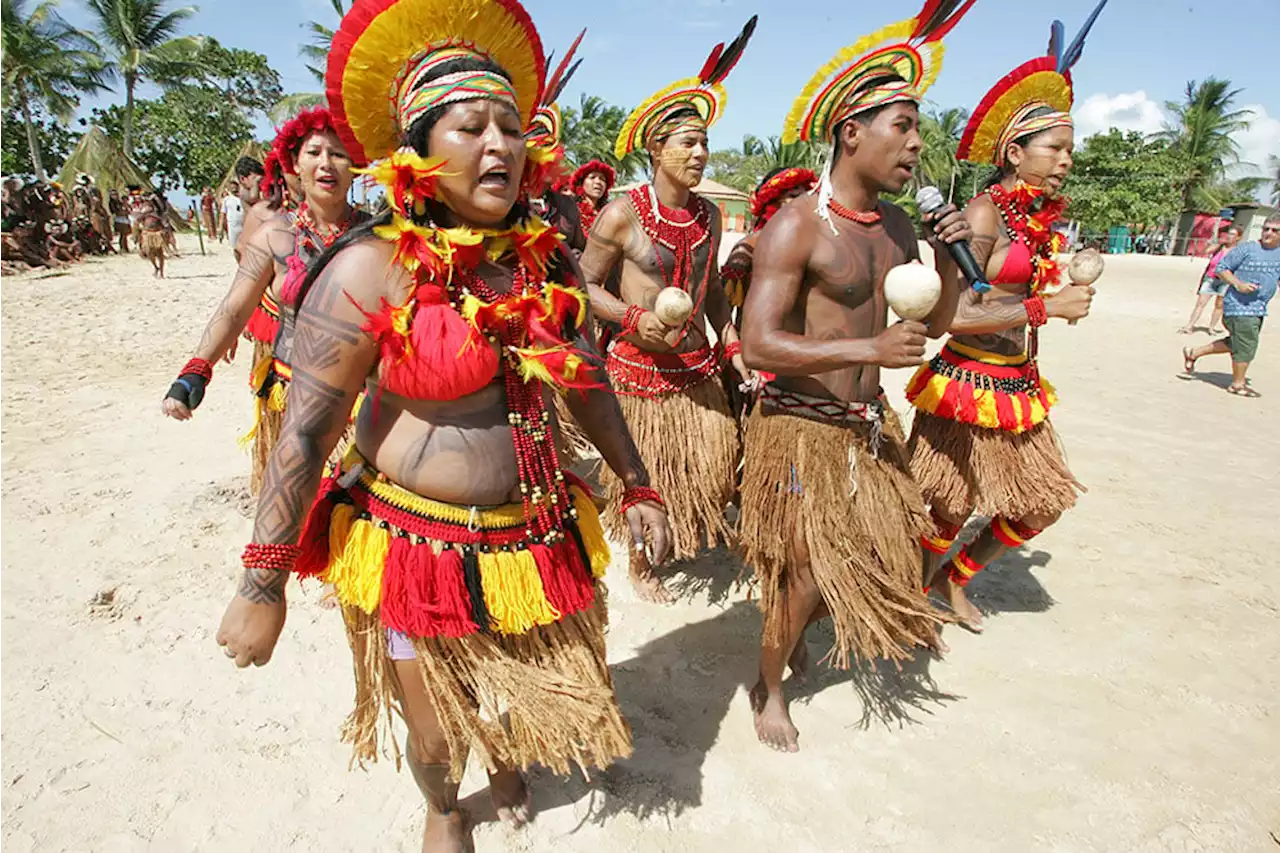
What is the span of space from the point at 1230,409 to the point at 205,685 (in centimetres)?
891

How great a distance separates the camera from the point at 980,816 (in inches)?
94.3

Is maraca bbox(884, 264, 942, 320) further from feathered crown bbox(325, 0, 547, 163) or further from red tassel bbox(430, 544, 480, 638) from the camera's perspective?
red tassel bbox(430, 544, 480, 638)

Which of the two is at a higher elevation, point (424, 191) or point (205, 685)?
point (424, 191)

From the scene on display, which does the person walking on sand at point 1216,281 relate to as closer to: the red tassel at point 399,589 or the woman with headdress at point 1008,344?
the woman with headdress at point 1008,344

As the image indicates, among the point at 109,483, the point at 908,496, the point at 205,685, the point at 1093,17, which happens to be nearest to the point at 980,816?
the point at 908,496

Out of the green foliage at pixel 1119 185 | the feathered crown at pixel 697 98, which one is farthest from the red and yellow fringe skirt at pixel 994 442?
the green foliage at pixel 1119 185

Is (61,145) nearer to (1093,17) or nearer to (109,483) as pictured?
(109,483)

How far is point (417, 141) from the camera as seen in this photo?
5.38ft

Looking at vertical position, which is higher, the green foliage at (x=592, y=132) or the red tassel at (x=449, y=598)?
the green foliage at (x=592, y=132)

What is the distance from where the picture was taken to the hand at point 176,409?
102 inches

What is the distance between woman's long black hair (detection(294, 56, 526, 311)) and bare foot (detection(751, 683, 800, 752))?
6.93 feet

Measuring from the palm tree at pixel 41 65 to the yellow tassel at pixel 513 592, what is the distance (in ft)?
106

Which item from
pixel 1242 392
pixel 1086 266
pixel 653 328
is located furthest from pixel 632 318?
pixel 1242 392

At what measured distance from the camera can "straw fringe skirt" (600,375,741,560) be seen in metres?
3.61
